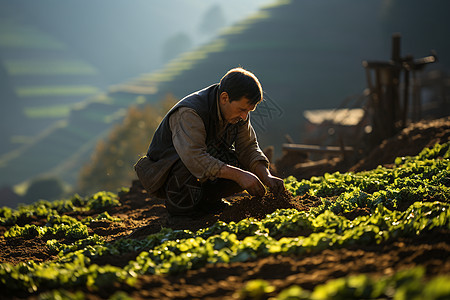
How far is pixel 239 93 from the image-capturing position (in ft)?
14.2

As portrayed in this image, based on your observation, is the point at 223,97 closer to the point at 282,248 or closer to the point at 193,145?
the point at 193,145

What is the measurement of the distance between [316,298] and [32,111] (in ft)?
426

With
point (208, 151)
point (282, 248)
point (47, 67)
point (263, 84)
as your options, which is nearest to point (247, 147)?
point (208, 151)

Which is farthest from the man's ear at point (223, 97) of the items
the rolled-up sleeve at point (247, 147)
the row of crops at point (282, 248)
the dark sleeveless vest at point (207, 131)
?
the row of crops at point (282, 248)

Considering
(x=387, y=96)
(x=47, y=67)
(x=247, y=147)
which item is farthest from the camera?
(x=47, y=67)

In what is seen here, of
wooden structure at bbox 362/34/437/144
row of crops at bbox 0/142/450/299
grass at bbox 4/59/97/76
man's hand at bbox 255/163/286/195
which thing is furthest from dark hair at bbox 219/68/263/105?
grass at bbox 4/59/97/76

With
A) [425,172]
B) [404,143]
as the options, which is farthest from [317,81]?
[425,172]

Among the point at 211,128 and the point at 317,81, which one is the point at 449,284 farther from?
the point at 317,81

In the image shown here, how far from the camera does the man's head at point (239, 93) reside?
4321 millimetres

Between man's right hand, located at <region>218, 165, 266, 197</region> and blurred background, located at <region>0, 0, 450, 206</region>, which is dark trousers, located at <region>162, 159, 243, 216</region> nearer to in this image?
man's right hand, located at <region>218, 165, 266, 197</region>

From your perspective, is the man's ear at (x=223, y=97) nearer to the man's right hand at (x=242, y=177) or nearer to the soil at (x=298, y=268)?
the man's right hand at (x=242, y=177)

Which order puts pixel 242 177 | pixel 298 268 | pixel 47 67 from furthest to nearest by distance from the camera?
pixel 47 67 → pixel 242 177 → pixel 298 268

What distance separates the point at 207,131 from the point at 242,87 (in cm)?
70

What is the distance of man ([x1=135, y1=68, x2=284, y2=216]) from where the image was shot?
171 inches
